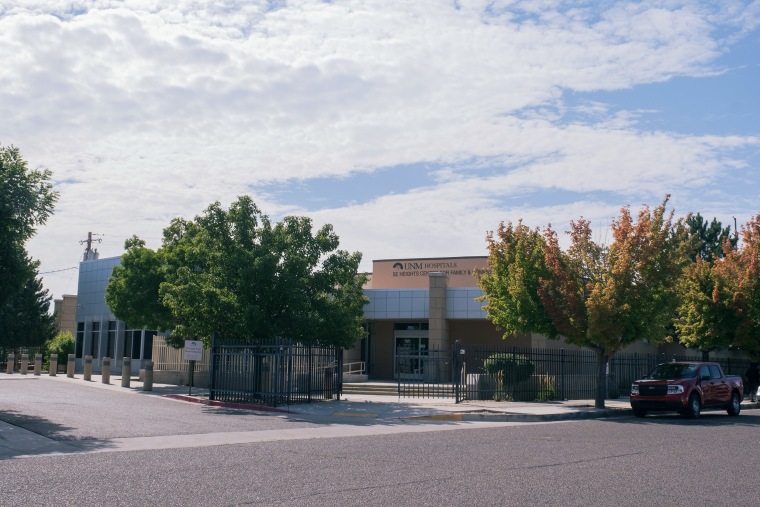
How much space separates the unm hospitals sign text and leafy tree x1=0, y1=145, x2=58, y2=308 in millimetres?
28555

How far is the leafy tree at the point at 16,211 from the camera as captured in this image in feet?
59.2

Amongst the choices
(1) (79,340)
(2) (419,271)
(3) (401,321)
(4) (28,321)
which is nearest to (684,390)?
(3) (401,321)

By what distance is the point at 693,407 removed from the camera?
22.3m

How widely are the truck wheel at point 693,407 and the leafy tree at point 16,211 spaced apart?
58.3 ft

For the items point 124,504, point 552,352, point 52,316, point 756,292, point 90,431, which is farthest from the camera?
point 52,316

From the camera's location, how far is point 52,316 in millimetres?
60719

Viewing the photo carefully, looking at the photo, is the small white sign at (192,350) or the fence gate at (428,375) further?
the fence gate at (428,375)

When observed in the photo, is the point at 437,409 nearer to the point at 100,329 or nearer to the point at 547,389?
the point at 547,389

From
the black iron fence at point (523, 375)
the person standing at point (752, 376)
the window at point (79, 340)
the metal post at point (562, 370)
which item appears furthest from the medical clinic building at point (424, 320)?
the window at point (79, 340)

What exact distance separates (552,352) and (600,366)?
3.44 metres

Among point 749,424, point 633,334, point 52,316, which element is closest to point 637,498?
point 749,424

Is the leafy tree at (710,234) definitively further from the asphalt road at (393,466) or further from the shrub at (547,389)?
the asphalt road at (393,466)

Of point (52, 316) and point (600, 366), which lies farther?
point (52, 316)

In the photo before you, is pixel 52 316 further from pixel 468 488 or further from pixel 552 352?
pixel 468 488
